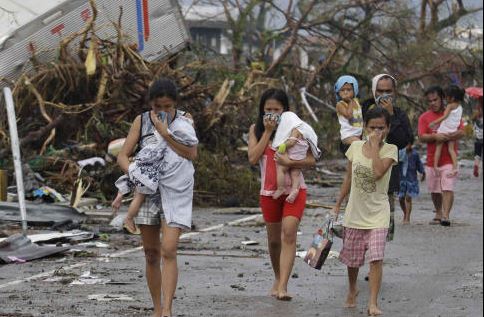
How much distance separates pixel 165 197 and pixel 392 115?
3.68 meters

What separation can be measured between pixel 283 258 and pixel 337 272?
168 centimetres

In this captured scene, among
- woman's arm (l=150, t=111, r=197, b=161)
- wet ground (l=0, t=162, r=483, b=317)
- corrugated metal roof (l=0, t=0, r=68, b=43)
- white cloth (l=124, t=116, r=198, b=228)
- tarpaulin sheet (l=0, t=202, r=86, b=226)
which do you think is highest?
corrugated metal roof (l=0, t=0, r=68, b=43)

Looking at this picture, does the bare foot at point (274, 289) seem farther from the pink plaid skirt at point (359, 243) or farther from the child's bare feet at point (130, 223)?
the child's bare feet at point (130, 223)

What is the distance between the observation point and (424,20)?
36.6 m

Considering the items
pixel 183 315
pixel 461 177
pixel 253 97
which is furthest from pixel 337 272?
pixel 461 177

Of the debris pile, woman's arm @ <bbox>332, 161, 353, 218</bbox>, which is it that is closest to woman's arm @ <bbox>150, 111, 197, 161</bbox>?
woman's arm @ <bbox>332, 161, 353, 218</bbox>

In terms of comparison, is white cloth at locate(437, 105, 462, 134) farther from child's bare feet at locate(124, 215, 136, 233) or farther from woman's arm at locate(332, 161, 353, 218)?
child's bare feet at locate(124, 215, 136, 233)

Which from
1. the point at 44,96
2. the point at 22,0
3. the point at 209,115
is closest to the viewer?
the point at 22,0

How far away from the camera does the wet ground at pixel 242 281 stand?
916 cm

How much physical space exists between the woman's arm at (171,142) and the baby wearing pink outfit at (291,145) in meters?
1.45

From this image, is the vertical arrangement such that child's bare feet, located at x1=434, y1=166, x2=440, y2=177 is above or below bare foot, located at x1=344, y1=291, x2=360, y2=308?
above

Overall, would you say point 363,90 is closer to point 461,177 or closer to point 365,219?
point 461,177

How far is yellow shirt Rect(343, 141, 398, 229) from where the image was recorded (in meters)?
9.40

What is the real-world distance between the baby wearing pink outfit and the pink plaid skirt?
64 cm
